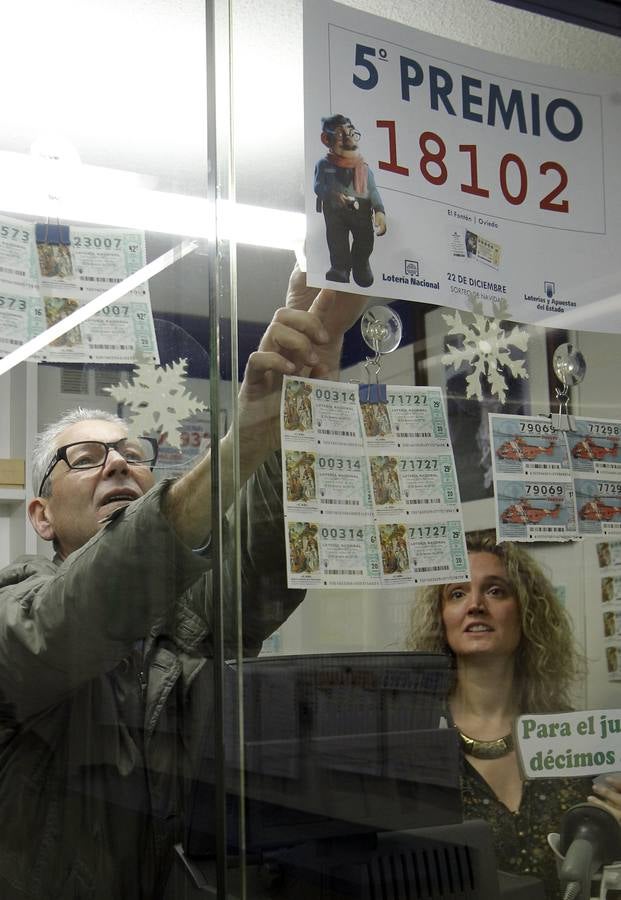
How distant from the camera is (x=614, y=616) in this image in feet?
5.34

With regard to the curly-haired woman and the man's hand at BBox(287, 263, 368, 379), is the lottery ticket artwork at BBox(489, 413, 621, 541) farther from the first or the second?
the man's hand at BBox(287, 263, 368, 379)

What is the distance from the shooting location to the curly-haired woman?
4.87 feet

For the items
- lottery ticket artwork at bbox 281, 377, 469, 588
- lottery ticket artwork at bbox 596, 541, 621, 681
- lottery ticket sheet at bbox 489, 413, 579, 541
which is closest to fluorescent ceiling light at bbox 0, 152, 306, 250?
lottery ticket artwork at bbox 281, 377, 469, 588

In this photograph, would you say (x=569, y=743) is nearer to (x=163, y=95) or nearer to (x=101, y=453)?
(x=101, y=453)

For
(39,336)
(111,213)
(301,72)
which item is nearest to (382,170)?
(301,72)

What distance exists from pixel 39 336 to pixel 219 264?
260 millimetres

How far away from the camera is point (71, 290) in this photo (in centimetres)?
135

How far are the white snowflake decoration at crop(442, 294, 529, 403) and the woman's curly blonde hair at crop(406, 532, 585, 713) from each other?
230 millimetres

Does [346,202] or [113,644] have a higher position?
[346,202]

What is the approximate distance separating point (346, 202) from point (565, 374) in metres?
0.45

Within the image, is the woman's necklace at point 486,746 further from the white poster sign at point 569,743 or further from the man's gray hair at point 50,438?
the man's gray hair at point 50,438

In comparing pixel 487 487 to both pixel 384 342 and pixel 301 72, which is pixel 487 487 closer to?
pixel 384 342

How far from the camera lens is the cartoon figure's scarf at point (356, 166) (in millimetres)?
1490

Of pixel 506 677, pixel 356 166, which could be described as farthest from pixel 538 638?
pixel 356 166
